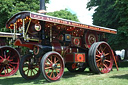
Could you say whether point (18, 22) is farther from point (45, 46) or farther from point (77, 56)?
point (77, 56)

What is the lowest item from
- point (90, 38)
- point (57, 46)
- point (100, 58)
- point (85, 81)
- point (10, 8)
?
point (85, 81)

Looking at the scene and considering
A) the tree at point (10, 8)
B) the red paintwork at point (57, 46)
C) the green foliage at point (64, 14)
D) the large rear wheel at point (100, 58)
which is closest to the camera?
the red paintwork at point (57, 46)

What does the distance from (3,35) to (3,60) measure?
1.41 meters

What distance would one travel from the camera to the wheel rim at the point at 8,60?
8.53m

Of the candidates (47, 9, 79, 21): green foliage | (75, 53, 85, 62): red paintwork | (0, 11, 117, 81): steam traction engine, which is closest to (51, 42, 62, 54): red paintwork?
(0, 11, 117, 81): steam traction engine

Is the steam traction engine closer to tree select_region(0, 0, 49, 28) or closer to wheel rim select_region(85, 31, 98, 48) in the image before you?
wheel rim select_region(85, 31, 98, 48)

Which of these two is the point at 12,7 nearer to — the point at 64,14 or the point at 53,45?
the point at 64,14

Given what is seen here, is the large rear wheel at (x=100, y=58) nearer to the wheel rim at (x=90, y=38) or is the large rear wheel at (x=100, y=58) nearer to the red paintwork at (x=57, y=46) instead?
the wheel rim at (x=90, y=38)

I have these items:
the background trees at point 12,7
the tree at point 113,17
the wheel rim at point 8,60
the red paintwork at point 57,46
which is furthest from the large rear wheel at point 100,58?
the background trees at point 12,7

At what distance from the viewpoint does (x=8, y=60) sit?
8.60 m

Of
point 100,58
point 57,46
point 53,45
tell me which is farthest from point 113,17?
point 53,45

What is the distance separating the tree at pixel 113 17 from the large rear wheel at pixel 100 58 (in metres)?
3.20

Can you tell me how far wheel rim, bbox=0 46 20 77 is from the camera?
8.53m

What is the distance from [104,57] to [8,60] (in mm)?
4607
